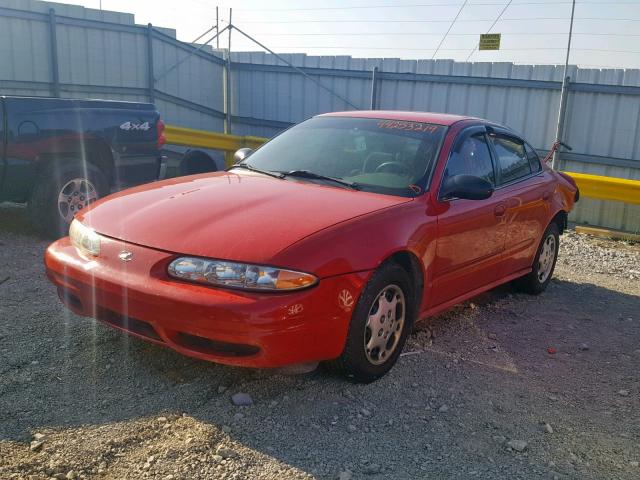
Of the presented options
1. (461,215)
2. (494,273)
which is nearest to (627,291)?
(494,273)

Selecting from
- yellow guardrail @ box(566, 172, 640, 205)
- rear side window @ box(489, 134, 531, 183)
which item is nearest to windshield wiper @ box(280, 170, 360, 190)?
rear side window @ box(489, 134, 531, 183)

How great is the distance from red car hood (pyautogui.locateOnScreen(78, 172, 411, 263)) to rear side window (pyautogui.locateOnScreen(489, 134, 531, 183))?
5.19 ft

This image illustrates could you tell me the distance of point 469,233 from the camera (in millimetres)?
4559

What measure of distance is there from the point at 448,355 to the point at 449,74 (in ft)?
28.7

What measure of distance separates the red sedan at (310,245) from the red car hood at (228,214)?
0.01 m

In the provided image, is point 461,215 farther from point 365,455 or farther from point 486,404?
point 365,455

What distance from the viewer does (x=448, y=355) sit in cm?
438

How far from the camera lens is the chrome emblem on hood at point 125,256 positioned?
3438mm

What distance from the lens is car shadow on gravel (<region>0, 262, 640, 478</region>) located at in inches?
121

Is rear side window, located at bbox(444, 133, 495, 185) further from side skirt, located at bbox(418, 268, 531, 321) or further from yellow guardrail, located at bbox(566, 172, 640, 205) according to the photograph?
yellow guardrail, located at bbox(566, 172, 640, 205)

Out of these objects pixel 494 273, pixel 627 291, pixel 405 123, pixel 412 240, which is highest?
pixel 405 123

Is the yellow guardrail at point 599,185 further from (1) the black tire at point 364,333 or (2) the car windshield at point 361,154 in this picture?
(1) the black tire at point 364,333

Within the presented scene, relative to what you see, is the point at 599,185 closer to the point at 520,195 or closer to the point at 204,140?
the point at 520,195

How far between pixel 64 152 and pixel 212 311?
164 inches
